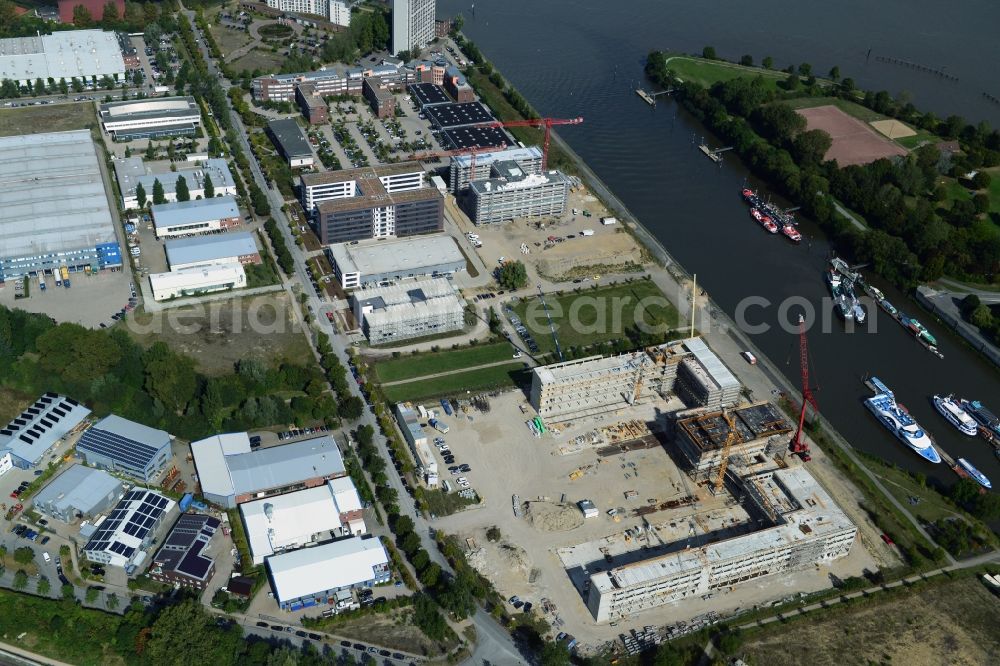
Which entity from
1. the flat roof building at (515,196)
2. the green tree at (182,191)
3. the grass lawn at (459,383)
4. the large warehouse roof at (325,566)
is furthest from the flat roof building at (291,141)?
the large warehouse roof at (325,566)

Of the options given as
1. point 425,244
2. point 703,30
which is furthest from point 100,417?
point 703,30

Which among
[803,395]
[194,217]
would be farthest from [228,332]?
[803,395]

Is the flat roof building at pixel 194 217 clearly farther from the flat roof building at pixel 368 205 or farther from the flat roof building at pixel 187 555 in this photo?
the flat roof building at pixel 187 555

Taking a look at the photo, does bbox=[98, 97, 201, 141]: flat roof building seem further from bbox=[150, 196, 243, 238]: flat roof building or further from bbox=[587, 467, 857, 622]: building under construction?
bbox=[587, 467, 857, 622]: building under construction

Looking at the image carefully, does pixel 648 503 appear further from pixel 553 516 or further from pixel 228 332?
pixel 228 332

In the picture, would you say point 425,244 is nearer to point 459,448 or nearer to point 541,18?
point 459,448

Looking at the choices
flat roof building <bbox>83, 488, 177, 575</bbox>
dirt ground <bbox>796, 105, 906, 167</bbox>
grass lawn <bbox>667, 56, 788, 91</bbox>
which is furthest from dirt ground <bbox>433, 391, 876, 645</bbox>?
grass lawn <bbox>667, 56, 788, 91</bbox>
